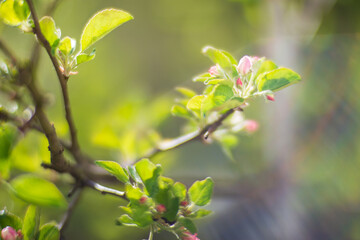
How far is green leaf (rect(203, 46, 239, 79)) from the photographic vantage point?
0.33 metres

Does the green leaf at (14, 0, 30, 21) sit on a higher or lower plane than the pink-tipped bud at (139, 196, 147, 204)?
higher

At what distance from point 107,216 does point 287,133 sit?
61 centimetres

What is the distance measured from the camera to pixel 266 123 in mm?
1280

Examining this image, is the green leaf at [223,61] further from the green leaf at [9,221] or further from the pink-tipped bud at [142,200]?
the green leaf at [9,221]

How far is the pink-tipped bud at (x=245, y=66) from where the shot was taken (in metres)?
0.34

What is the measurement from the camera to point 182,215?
36cm

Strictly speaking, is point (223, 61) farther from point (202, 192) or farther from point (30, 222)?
point (30, 222)

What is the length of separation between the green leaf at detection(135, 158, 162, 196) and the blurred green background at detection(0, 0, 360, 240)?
1.38ft

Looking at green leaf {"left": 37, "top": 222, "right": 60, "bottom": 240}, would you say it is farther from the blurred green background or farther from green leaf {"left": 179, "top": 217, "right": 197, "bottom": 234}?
the blurred green background

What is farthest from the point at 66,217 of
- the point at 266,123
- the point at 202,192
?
the point at 266,123

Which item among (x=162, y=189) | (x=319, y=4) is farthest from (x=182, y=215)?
(x=319, y=4)

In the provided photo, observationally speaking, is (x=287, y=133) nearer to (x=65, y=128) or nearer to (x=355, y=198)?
(x=355, y=198)

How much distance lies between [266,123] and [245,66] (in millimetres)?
966

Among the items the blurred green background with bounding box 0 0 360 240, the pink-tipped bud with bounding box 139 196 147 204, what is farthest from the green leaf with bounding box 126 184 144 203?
the blurred green background with bounding box 0 0 360 240
